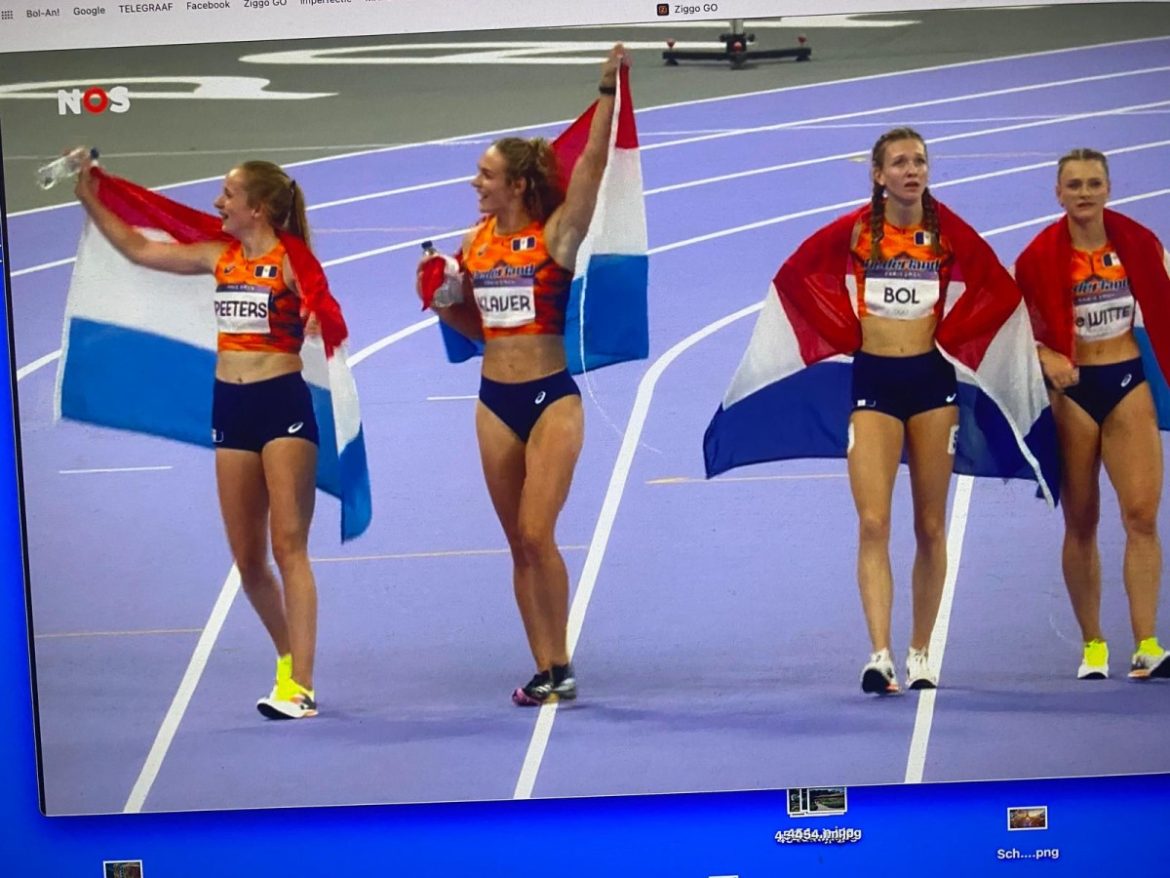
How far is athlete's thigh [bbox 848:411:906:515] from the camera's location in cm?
357

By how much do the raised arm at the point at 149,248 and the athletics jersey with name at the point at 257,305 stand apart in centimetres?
5

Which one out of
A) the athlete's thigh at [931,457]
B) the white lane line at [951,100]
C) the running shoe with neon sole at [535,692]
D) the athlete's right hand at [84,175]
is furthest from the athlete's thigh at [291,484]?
the athlete's thigh at [931,457]

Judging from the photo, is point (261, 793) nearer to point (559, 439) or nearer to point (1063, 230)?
point (559, 439)

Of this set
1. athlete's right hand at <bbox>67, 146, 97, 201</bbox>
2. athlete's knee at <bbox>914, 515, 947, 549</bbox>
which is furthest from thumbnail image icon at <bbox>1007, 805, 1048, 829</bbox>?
athlete's right hand at <bbox>67, 146, 97, 201</bbox>

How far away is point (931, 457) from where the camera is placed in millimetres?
3584

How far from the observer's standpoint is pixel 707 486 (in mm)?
3658

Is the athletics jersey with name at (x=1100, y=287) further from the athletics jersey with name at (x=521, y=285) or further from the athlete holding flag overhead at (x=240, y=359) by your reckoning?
the athlete holding flag overhead at (x=240, y=359)

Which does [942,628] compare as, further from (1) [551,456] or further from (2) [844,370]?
(1) [551,456]

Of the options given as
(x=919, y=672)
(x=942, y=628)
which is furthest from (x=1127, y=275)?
(x=919, y=672)

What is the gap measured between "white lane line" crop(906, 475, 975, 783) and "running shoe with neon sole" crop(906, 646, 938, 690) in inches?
0.6

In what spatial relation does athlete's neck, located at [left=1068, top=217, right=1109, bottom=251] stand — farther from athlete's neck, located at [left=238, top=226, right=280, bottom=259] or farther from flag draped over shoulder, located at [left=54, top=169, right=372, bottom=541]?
athlete's neck, located at [left=238, top=226, right=280, bottom=259]

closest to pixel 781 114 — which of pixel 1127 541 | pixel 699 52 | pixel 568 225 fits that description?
pixel 699 52

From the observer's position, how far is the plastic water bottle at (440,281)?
357 cm

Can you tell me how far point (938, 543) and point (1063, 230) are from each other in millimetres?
843
